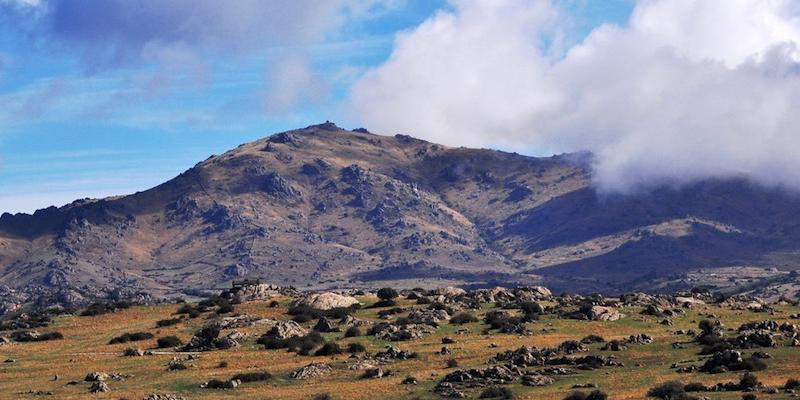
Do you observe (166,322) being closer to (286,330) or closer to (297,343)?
(286,330)

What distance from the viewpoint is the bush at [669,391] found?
5522cm

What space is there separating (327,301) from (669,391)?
63900 mm

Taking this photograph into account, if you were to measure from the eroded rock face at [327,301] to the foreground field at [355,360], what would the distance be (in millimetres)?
2268

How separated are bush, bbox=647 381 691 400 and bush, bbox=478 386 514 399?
7.61 meters

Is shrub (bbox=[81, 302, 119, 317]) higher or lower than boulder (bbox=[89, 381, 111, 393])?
higher

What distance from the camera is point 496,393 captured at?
2383 inches

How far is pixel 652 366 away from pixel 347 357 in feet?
77.4

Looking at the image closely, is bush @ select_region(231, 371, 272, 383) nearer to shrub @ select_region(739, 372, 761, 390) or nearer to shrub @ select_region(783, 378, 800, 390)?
shrub @ select_region(739, 372, 761, 390)

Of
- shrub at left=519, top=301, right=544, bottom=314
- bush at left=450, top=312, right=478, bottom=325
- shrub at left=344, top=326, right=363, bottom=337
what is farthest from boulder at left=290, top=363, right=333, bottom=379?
shrub at left=519, top=301, right=544, bottom=314

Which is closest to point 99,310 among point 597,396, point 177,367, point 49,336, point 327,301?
point 49,336

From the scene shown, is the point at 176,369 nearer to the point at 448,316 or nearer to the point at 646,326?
the point at 448,316

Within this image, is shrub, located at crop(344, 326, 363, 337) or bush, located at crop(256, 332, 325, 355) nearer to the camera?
bush, located at crop(256, 332, 325, 355)

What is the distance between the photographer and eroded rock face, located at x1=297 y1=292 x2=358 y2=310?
375 ft

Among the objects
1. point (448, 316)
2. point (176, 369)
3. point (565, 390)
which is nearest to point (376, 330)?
point (448, 316)
